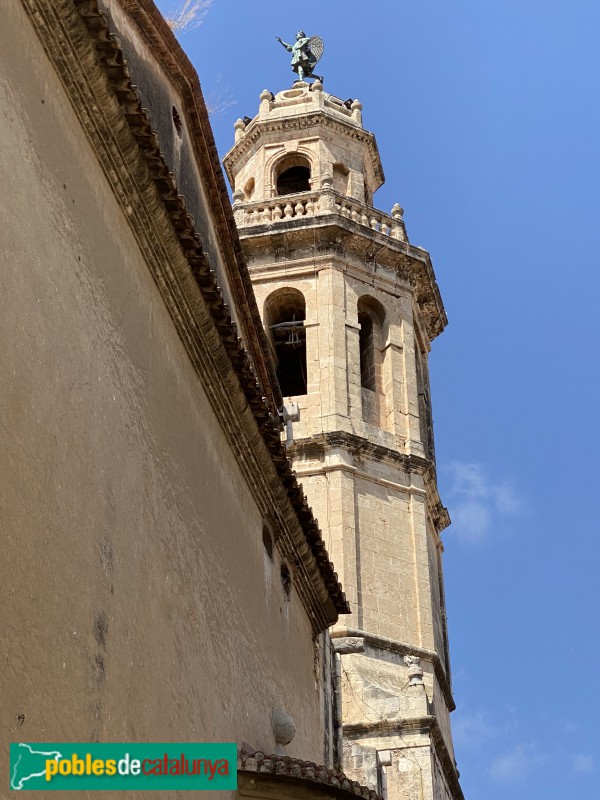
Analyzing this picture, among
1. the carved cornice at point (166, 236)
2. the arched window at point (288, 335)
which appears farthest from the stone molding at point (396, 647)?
the carved cornice at point (166, 236)

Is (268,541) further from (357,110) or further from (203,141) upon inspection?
(357,110)

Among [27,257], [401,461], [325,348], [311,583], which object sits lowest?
[27,257]

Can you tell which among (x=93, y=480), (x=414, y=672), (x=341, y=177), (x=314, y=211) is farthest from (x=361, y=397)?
(x=93, y=480)

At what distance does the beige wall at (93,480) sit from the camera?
5699 mm

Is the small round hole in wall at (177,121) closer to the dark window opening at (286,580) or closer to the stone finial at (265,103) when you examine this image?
the dark window opening at (286,580)

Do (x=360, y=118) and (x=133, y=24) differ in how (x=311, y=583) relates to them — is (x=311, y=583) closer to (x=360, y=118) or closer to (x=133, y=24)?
(x=133, y=24)

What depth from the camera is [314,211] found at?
22.4m

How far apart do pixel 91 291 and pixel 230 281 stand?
4.93 metres

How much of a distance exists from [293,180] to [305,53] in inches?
180

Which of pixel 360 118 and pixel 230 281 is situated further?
pixel 360 118

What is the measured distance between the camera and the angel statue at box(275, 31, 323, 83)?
28.4 meters

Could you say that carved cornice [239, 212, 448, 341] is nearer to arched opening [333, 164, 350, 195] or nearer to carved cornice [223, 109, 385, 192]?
arched opening [333, 164, 350, 195]

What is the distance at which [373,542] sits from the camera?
19359 millimetres

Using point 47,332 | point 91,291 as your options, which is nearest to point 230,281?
point 91,291
